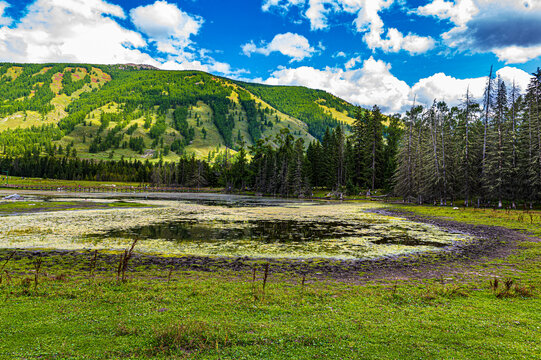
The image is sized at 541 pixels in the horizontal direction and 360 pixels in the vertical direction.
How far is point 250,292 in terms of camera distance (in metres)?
10.4

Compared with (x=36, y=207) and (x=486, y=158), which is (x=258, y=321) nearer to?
(x=36, y=207)

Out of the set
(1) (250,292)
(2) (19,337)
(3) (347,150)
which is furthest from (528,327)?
(3) (347,150)

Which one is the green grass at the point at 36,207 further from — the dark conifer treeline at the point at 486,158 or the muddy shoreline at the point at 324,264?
the dark conifer treeline at the point at 486,158

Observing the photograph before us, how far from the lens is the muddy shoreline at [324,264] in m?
14.1

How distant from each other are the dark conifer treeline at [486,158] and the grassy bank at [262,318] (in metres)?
48.3

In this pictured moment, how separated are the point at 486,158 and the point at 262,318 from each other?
65.0m

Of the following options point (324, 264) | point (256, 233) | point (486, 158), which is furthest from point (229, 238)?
point (486, 158)

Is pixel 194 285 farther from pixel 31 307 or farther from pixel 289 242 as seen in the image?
pixel 289 242

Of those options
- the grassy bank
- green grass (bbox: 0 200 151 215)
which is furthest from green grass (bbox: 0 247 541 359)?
green grass (bbox: 0 200 151 215)

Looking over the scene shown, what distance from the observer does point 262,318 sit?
833 cm

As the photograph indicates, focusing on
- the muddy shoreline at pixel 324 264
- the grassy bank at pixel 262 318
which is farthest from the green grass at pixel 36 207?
the grassy bank at pixel 262 318

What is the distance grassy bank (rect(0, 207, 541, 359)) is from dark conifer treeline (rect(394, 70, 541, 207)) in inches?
1903

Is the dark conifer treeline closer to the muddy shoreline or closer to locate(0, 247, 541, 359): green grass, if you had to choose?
the muddy shoreline

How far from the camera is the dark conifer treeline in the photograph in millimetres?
49531
